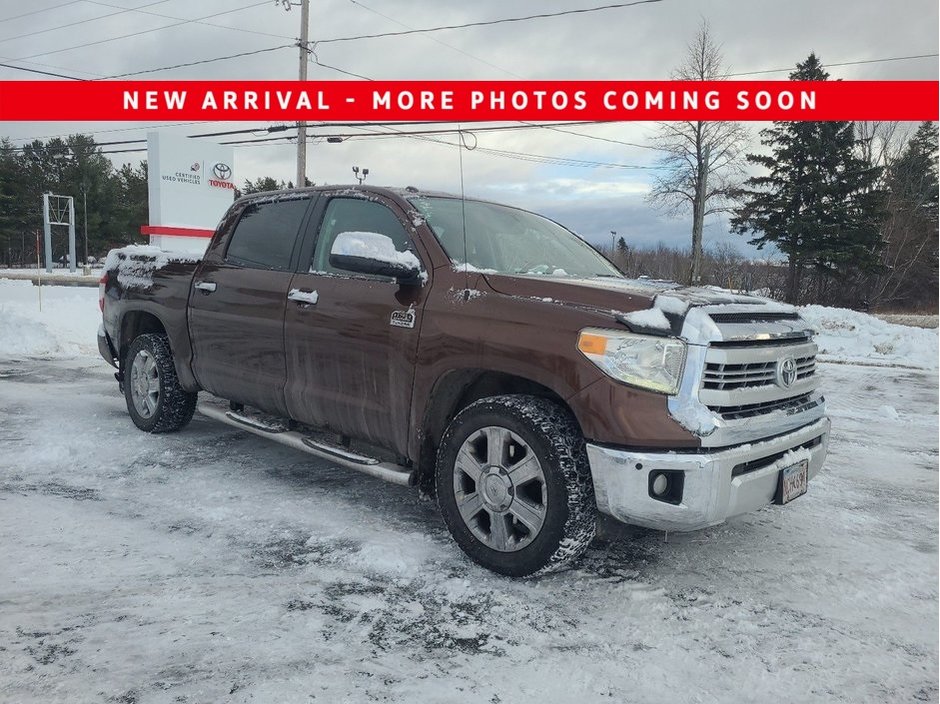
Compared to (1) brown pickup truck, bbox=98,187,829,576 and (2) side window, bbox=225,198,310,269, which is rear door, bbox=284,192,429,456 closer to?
(1) brown pickup truck, bbox=98,187,829,576

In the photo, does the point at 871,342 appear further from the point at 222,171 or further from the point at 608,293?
the point at 222,171

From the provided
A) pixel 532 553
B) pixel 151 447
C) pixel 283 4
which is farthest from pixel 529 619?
pixel 283 4

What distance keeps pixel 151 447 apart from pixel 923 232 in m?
44.5

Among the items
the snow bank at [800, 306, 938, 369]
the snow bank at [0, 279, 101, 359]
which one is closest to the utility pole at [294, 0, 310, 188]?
the snow bank at [0, 279, 101, 359]

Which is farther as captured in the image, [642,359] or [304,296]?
[304,296]

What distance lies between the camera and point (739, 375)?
2.92 meters

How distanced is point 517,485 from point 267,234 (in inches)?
103

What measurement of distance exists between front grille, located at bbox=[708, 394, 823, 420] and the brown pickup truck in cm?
1

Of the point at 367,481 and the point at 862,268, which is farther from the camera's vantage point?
the point at 862,268

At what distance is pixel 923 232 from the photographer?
38.7 metres

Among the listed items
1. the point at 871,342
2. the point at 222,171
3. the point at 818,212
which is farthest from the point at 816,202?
the point at 222,171

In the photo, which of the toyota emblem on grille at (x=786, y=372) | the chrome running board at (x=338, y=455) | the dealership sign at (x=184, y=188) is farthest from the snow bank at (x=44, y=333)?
the toyota emblem on grille at (x=786, y=372)

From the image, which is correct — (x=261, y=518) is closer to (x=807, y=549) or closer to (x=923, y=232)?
(x=807, y=549)

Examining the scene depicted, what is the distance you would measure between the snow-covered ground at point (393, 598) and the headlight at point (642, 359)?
0.96 m
